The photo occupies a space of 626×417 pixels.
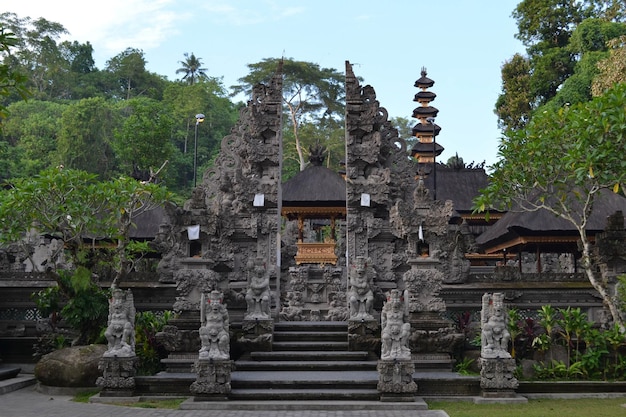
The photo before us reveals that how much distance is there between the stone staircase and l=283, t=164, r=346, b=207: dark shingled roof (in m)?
8.49

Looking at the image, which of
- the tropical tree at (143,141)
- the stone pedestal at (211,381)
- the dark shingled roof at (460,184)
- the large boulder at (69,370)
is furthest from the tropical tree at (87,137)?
the stone pedestal at (211,381)

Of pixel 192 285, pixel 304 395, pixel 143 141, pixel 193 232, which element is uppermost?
pixel 143 141

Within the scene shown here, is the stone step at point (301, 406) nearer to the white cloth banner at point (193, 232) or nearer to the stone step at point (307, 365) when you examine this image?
the stone step at point (307, 365)

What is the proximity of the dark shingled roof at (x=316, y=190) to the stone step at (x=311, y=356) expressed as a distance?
9.67 meters

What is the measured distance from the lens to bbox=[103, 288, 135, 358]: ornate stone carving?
A: 1120cm

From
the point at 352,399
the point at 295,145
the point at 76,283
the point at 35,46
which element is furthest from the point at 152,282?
the point at 35,46

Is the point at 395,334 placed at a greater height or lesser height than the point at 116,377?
greater

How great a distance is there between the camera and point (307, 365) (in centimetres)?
1192

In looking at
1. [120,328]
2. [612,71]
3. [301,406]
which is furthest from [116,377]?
[612,71]

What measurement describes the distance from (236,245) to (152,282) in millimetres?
2014

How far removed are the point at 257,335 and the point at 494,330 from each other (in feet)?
14.5

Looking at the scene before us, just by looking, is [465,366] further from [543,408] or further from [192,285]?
[192,285]

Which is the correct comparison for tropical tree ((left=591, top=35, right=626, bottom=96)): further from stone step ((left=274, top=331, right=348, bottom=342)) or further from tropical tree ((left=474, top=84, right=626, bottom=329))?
stone step ((left=274, top=331, right=348, bottom=342))

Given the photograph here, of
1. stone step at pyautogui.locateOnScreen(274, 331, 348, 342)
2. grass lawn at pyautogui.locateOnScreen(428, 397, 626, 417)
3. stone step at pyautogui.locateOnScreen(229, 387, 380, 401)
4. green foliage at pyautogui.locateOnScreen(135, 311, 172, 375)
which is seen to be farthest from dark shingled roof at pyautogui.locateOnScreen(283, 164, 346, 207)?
grass lawn at pyautogui.locateOnScreen(428, 397, 626, 417)
